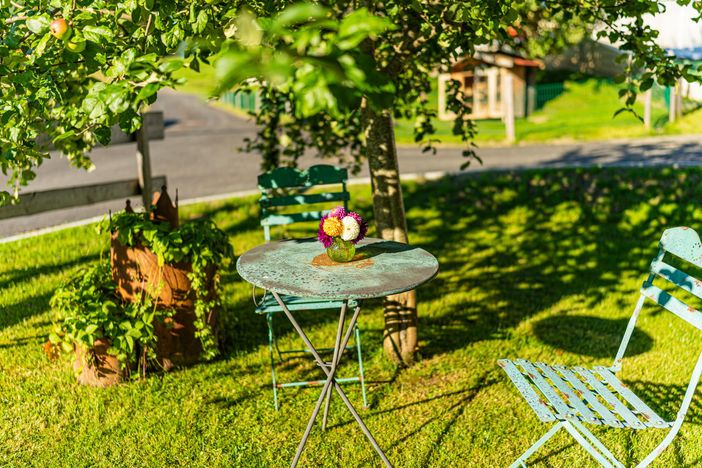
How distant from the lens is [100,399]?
454 centimetres

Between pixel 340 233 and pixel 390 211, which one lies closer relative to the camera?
pixel 340 233

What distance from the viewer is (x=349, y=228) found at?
145 inches

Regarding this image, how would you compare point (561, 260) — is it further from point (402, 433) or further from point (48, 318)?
point (48, 318)

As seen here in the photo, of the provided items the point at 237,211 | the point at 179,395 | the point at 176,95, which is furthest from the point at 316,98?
the point at 176,95

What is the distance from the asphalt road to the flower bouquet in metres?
6.60

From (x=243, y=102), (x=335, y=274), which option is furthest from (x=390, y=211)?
(x=243, y=102)

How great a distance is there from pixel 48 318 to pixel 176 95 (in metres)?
28.1

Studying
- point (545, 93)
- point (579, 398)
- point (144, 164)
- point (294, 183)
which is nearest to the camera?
point (579, 398)

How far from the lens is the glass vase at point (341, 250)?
12.4 feet

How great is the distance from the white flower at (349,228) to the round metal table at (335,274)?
0.16 metres

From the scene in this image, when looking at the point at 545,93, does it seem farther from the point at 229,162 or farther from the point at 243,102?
the point at 229,162

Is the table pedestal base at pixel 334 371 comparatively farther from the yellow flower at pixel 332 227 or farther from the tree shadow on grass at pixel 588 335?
the tree shadow on grass at pixel 588 335

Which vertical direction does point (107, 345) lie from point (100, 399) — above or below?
above

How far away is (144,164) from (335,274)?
4.81 meters
